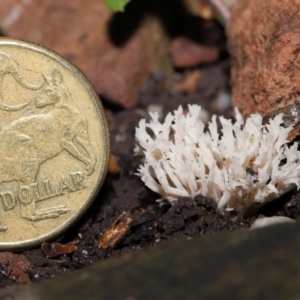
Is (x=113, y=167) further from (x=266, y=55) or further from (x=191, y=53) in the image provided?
(x=191, y=53)

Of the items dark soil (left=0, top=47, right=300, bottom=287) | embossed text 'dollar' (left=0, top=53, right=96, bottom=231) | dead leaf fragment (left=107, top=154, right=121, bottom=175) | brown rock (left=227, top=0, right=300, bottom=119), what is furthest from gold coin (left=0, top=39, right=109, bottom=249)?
brown rock (left=227, top=0, right=300, bottom=119)

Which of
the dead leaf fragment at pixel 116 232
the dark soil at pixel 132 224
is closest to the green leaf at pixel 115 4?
the dark soil at pixel 132 224

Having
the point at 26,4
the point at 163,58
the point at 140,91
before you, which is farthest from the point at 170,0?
the point at 26,4

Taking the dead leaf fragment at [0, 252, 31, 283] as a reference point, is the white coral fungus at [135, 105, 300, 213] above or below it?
above

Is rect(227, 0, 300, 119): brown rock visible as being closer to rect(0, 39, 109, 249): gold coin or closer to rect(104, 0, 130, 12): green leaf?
rect(104, 0, 130, 12): green leaf

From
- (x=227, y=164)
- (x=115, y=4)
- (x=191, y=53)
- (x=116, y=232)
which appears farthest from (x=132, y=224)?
(x=191, y=53)

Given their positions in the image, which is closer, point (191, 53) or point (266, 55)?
point (266, 55)

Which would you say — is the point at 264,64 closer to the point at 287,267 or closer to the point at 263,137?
the point at 263,137
